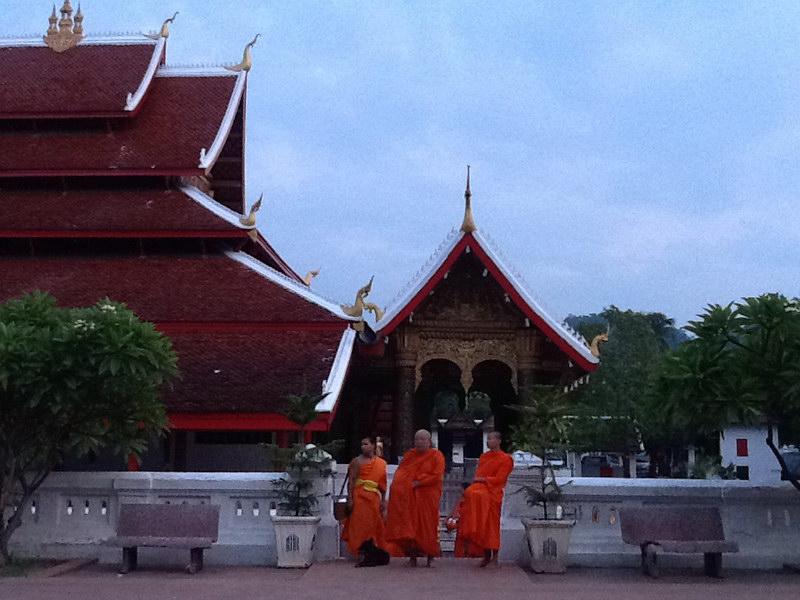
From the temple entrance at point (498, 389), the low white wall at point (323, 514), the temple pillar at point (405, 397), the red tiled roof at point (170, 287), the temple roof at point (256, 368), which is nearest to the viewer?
the low white wall at point (323, 514)

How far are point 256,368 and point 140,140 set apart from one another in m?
6.83

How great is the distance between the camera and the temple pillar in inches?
655

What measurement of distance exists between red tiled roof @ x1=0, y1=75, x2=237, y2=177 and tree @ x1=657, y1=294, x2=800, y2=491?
432 inches

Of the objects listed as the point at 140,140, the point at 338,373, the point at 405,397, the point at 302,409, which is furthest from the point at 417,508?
the point at 140,140

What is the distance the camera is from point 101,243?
707 inches

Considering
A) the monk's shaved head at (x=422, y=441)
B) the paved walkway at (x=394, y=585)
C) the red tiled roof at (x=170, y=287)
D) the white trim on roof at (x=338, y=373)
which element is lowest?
the paved walkway at (x=394, y=585)

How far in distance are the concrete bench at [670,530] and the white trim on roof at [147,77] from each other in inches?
539

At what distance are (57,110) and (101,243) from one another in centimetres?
384

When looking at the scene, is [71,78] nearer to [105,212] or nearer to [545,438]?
[105,212]

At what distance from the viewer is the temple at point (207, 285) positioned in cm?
1533

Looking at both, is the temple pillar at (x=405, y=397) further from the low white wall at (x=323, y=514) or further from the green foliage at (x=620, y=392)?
the green foliage at (x=620, y=392)

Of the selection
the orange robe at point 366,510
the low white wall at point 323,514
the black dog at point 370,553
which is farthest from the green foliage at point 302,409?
the black dog at point 370,553

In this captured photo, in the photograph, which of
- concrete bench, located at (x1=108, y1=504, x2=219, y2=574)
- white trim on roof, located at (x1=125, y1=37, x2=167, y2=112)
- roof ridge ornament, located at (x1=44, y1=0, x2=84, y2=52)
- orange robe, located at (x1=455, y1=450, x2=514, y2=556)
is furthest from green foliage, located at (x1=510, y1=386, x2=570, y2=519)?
roof ridge ornament, located at (x1=44, y1=0, x2=84, y2=52)

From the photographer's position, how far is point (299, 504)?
11.0m
